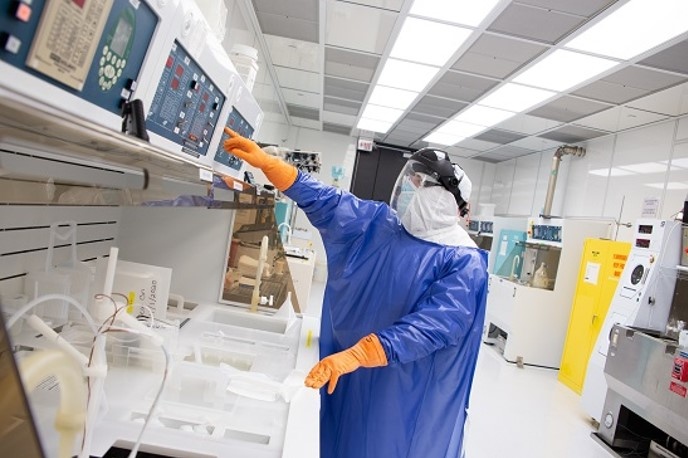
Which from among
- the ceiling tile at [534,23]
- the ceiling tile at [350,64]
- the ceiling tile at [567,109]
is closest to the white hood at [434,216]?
the ceiling tile at [534,23]

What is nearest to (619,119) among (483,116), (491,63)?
(483,116)

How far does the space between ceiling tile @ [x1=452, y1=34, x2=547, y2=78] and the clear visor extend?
2.10 metres

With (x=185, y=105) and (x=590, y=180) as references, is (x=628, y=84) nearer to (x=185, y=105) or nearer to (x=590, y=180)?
(x=590, y=180)

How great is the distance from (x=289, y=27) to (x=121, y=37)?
143 inches

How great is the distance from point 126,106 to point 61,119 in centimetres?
69

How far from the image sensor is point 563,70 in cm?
395

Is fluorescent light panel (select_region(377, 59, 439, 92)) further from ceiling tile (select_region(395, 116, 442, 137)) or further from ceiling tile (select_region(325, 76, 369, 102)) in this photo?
ceiling tile (select_region(395, 116, 442, 137))

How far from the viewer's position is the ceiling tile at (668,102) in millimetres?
3959

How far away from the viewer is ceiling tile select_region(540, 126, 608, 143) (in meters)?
5.71

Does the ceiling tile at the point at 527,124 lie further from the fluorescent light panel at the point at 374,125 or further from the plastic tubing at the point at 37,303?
the plastic tubing at the point at 37,303

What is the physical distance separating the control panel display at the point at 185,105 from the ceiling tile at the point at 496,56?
273cm

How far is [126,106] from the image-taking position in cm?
98

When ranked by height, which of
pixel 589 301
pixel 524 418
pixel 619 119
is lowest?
pixel 524 418

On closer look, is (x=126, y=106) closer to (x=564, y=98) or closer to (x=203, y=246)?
(x=203, y=246)
